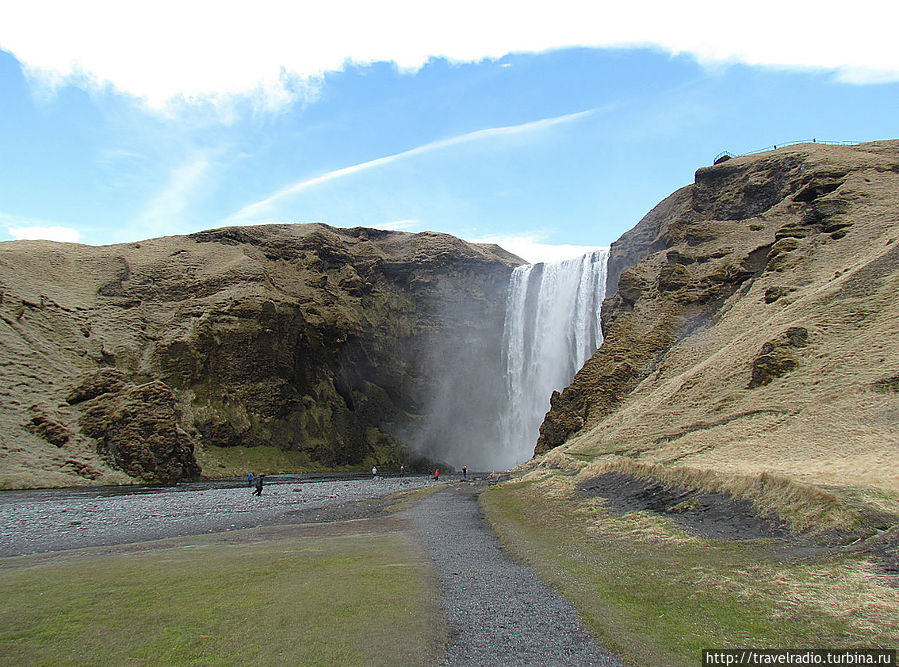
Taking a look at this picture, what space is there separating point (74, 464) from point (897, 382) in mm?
54349

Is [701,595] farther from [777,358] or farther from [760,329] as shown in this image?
[760,329]

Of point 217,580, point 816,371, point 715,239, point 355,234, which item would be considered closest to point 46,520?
point 217,580

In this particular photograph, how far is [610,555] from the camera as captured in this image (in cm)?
1368

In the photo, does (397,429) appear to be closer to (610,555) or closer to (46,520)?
(46,520)

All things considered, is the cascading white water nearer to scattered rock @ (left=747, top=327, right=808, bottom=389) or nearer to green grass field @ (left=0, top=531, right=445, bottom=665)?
scattered rock @ (left=747, top=327, right=808, bottom=389)

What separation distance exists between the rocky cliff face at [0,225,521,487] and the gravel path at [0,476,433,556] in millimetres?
13297

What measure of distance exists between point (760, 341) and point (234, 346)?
200ft

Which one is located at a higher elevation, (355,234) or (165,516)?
(355,234)

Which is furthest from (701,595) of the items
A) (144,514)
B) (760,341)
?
(144,514)

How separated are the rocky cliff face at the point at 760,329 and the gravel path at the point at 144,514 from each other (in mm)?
15956

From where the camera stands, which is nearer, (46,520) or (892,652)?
(892,652)

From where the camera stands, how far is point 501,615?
961 cm

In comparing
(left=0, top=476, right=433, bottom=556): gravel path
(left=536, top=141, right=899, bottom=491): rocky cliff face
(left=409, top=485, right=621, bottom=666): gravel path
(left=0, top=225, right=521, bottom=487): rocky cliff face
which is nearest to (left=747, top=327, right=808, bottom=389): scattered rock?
(left=536, top=141, right=899, bottom=491): rocky cliff face

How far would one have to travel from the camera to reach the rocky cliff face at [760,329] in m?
20.5
